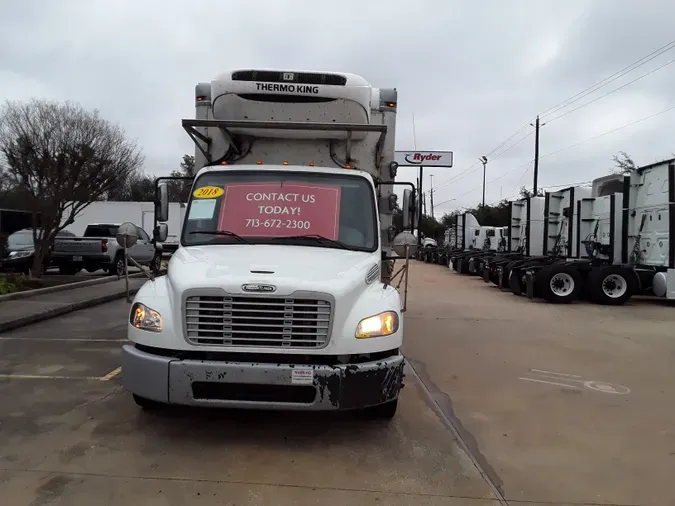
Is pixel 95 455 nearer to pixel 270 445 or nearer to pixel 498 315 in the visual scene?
pixel 270 445

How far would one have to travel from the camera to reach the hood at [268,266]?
4457 millimetres

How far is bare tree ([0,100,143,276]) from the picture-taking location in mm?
14062

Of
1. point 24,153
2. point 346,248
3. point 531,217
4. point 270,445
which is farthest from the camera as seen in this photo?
point 531,217

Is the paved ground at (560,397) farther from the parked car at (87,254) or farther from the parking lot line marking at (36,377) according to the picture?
the parked car at (87,254)

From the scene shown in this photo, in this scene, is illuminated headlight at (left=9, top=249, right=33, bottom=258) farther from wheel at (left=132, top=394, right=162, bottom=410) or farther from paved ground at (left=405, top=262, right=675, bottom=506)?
wheel at (left=132, top=394, right=162, bottom=410)

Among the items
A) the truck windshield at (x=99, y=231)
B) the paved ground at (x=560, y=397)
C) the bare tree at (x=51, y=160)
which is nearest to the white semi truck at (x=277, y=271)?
the paved ground at (x=560, y=397)

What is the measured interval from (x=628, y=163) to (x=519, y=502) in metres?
41.0

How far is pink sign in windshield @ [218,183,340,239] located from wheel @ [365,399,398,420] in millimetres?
1621

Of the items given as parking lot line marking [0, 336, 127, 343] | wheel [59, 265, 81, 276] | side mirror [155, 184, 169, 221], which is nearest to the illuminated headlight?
wheel [59, 265, 81, 276]

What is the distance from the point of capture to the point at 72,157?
14.4 metres

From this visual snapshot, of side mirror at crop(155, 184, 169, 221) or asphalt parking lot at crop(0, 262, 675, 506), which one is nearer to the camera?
asphalt parking lot at crop(0, 262, 675, 506)

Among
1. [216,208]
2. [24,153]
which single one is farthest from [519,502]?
[24,153]

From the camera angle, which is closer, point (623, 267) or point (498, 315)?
point (498, 315)

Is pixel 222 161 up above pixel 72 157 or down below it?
below
